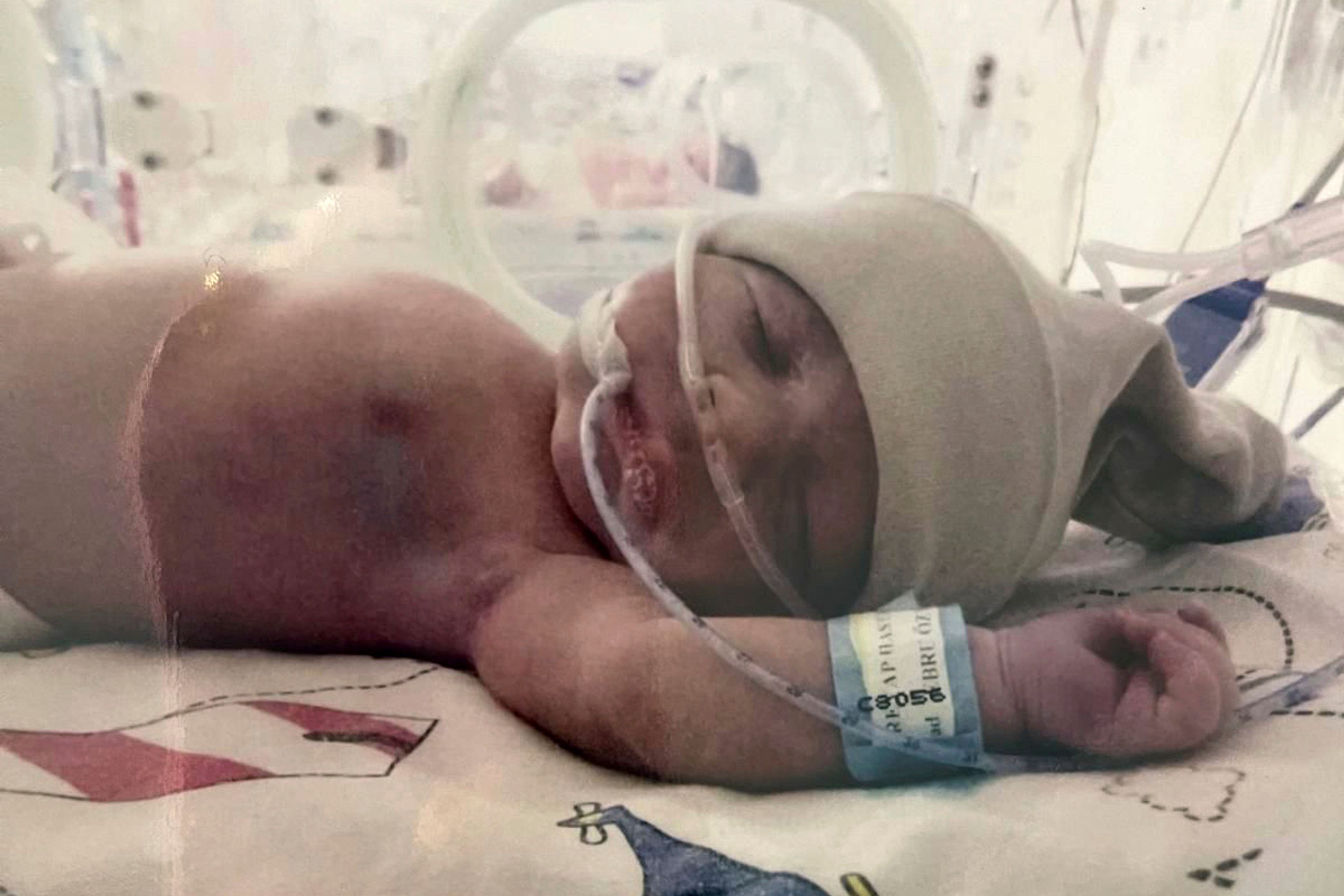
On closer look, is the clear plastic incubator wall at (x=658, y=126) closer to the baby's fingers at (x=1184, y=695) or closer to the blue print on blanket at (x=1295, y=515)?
the blue print on blanket at (x=1295, y=515)

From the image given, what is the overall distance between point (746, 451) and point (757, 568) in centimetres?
Answer: 5

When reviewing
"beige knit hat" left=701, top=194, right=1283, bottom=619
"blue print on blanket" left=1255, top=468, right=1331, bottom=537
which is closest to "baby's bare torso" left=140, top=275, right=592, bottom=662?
"beige knit hat" left=701, top=194, right=1283, bottom=619

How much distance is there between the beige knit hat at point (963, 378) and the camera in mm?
492

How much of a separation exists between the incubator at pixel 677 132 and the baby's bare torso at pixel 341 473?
4 cm

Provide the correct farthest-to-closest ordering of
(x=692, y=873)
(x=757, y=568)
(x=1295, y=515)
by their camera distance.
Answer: (x=1295, y=515) → (x=757, y=568) → (x=692, y=873)

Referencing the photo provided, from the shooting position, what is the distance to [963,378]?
1.61ft

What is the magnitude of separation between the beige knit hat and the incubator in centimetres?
6

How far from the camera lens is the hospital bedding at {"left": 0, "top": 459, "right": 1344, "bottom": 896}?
375 millimetres

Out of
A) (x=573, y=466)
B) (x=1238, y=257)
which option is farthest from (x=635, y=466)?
A: (x=1238, y=257)

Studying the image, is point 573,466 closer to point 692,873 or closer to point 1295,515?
point 692,873

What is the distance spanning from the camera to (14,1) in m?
0.54

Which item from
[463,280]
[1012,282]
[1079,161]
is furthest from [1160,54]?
[463,280]

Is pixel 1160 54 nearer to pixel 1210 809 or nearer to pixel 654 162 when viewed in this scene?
pixel 654 162

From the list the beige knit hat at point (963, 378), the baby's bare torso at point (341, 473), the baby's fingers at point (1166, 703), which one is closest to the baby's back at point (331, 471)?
the baby's bare torso at point (341, 473)
